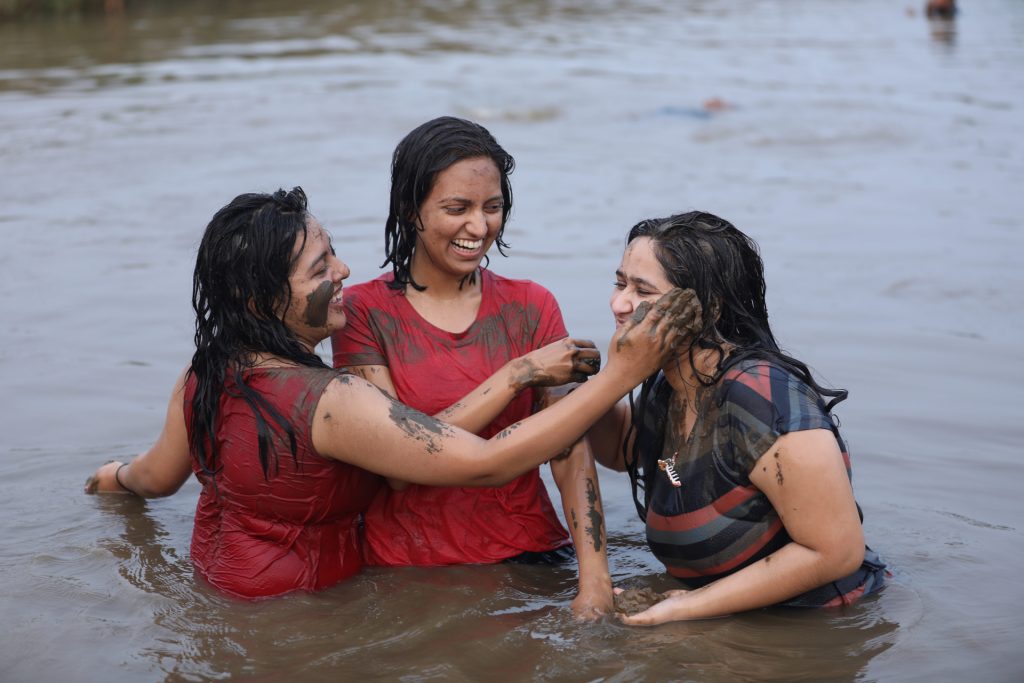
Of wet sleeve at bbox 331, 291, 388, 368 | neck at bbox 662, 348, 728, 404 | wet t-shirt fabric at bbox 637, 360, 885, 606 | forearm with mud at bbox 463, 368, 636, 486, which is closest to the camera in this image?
wet t-shirt fabric at bbox 637, 360, 885, 606

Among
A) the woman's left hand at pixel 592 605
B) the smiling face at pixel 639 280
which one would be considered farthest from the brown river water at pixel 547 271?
the smiling face at pixel 639 280

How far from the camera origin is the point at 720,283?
4027 millimetres

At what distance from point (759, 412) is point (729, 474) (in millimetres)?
248

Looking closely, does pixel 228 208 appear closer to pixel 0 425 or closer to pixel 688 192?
pixel 0 425

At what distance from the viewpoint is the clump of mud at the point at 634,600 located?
4233 mm

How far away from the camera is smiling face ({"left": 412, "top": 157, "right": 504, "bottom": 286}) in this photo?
14.0 ft

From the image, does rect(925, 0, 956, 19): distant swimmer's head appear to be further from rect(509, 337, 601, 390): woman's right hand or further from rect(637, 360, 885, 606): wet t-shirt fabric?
rect(509, 337, 601, 390): woman's right hand

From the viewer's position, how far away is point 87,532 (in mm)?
5289

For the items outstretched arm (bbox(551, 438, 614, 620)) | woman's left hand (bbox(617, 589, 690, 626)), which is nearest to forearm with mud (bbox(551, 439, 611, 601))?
outstretched arm (bbox(551, 438, 614, 620))

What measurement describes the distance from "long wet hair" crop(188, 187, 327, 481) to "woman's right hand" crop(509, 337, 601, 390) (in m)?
0.73

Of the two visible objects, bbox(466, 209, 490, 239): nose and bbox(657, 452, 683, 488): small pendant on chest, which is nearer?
bbox(657, 452, 683, 488): small pendant on chest

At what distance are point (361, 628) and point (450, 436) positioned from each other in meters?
0.81

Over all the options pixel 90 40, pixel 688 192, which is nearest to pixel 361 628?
pixel 688 192

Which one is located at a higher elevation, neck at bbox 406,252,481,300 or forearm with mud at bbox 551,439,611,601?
neck at bbox 406,252,481,300
